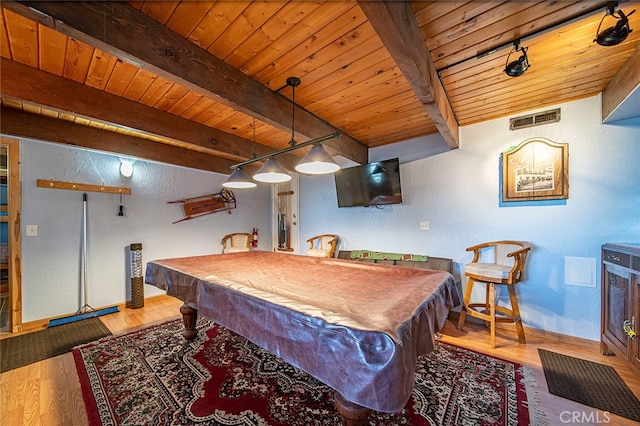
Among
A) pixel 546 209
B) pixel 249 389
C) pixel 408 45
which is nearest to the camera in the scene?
pixel 408 45

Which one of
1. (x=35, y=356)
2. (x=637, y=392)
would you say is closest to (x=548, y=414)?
(x=637, y=392)

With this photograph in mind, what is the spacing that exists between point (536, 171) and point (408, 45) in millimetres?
2233

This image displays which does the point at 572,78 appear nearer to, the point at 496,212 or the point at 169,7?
the point at 496,212

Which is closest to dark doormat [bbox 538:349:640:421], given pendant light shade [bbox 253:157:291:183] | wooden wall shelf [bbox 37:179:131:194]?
pendant light shade [bbox 253:157:291:183]

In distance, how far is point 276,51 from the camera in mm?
1776

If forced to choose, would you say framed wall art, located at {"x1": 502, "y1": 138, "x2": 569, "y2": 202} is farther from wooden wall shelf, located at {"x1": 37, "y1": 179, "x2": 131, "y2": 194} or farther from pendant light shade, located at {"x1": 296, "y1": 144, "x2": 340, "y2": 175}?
wooden wall shelf, located at {"x1": 37, "y1": 179, "x2": 131, "y2": 194}

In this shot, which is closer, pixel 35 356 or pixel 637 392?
pixel 637 392

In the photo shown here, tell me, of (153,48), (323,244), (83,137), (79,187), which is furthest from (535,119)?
(79,187)

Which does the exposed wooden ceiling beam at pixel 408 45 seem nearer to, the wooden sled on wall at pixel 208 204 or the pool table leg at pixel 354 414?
the pool table leg at pixel 354 414

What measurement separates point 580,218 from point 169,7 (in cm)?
379

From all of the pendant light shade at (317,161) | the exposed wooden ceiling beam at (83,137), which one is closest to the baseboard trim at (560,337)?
the pendant light shade at (317,161)

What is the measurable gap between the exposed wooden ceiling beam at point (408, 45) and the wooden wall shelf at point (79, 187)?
3.96 m
